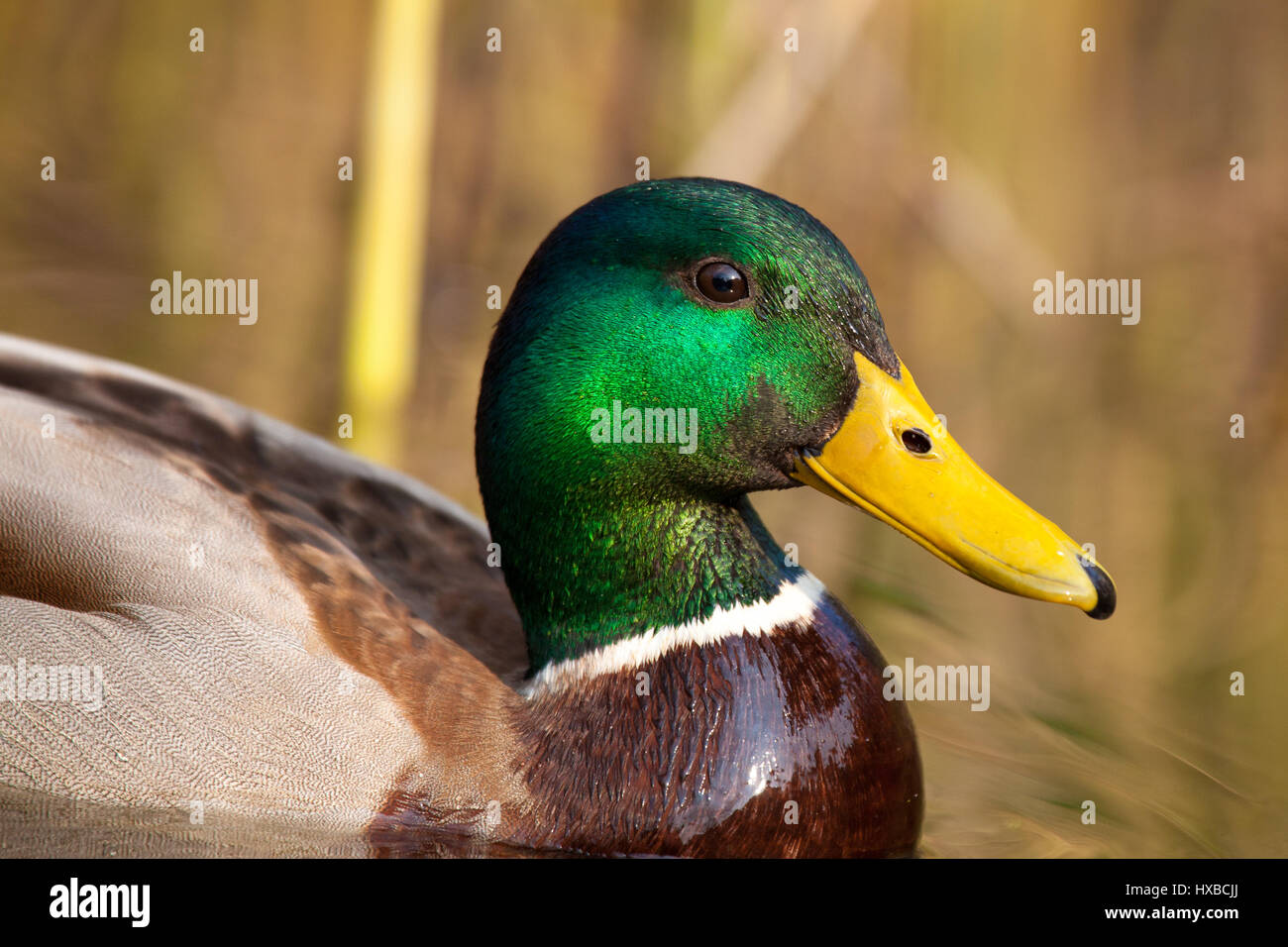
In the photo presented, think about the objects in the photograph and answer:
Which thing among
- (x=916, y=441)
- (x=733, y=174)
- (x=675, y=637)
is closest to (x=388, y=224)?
(x=733, y=174)

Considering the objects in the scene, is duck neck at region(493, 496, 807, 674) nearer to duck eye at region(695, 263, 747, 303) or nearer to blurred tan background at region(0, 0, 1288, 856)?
duck eye at region(695, 263, 747, 303)

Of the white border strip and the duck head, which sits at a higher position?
the duck head

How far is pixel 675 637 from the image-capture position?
344 cm

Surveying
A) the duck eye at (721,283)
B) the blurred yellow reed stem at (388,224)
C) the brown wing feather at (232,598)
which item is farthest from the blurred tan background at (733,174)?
the duck eye at (721,283)

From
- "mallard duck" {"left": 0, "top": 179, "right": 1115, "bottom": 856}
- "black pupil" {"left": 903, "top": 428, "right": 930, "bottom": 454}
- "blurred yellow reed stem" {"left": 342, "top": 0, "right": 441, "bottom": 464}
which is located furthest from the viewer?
"blurred yellow reed stem" {"left": 342, "top": 0, "right": 441, "bottom": 464}

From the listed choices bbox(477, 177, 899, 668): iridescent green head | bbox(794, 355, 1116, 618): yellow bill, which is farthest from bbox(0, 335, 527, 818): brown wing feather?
bbox(794, 355, 1116, 618): yellow bill

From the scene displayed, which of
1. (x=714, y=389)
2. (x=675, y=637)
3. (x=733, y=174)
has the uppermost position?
(x=733, y=174)

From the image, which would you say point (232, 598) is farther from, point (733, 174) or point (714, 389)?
point (733, 174)

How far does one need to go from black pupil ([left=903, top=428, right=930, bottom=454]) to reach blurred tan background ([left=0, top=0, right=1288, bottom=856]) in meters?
2.59

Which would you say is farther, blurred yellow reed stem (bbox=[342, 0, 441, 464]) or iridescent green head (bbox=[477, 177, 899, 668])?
blurred yellow reed stem (bbox=[342, 0, 441, 464])

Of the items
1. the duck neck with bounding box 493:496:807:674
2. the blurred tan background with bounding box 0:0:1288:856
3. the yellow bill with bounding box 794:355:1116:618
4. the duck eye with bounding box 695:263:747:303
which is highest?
the blurred tan background with bounding box 0:0:1288:856

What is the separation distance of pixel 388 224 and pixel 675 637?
2.77 m

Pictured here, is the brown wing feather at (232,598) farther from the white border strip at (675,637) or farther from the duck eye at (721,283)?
the duck eye at (721,283)

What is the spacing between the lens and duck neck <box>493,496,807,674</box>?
3.41 meters
